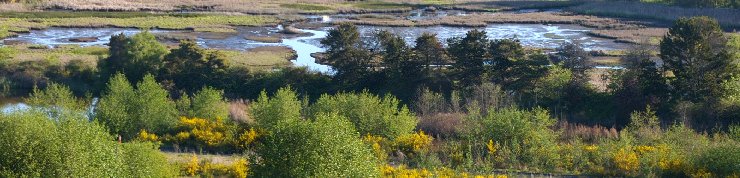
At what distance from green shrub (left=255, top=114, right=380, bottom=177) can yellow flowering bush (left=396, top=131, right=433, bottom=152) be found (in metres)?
11.7

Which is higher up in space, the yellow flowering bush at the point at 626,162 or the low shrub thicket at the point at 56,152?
the low shrub thicket at the point at 56,152

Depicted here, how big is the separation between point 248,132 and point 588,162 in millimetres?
14746

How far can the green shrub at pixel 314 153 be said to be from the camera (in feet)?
76.8

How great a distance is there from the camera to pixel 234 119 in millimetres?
43500

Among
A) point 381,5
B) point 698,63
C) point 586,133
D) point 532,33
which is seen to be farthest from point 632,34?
point 586,133

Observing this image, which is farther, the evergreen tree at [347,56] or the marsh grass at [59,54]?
the marsh grass at [59,54]

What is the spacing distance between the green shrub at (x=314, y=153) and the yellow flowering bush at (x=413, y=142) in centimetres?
1168

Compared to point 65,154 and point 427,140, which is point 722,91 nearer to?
point 427,140

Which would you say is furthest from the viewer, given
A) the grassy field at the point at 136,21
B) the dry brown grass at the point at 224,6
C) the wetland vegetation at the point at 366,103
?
the dry brown grass at the point at 224,6

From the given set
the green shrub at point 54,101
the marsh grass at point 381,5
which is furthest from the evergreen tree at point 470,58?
the marsh grass at point 381,5

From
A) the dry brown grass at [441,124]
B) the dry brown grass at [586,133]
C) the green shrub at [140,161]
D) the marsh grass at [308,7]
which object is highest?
the marsh grass at [308,7]

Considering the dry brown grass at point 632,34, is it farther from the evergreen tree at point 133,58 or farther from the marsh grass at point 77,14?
the marsh grass at point 77,14

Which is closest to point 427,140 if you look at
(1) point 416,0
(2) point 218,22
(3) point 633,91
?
(3) point 633,91

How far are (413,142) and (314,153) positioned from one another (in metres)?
13.4
